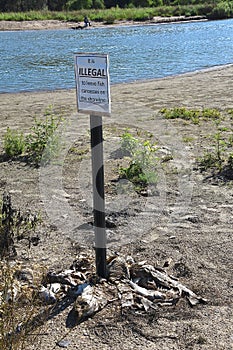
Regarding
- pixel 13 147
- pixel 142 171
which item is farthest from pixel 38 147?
pixel 142 171

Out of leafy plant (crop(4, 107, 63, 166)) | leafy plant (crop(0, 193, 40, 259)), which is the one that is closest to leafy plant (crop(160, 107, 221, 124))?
leafy plant (crop(4, 107, 63, 166))

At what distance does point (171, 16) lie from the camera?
62.2m

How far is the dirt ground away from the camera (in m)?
3.42

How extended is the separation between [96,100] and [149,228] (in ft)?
5.50

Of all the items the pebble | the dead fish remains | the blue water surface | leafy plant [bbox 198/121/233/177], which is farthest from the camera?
the blue water surface

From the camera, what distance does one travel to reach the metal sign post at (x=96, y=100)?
3515 millimetres

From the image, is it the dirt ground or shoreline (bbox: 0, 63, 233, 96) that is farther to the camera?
shoreline (bbox: 0, 63, 233, 96)

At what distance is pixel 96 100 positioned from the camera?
3.60 m

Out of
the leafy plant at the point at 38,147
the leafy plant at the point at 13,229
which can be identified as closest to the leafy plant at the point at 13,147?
the leafy plant at the point at 38,147

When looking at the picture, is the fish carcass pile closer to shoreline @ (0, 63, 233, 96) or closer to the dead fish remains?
the dead fish remains

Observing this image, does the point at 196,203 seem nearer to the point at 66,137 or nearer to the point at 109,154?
the point at 109,154

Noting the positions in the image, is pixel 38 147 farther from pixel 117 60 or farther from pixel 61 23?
pixel 61 23

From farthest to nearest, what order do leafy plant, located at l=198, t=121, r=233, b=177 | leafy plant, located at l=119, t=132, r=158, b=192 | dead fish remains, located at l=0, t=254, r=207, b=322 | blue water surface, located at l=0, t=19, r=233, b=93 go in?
blue water surface, located at l=0, t=19, r=233, b=93 → leafy plant, located at l=198, t=121, r=233, b=177 → leafy plant, located at l=119, t=132, r=158, b=192 → dead fish remains, located at l=0, t=254, r=207, b=322

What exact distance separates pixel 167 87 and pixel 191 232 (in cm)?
957
